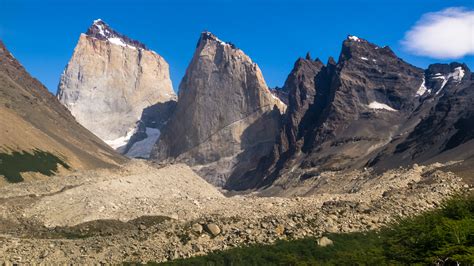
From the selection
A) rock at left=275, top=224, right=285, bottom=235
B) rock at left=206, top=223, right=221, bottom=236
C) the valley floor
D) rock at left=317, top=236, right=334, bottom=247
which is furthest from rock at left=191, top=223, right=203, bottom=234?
rock at left=317, top=236, right=334, bottom=247

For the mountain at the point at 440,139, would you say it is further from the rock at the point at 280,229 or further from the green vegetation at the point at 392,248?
the green vegetation at the point at 392,248

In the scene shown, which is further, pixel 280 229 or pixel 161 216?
pixel 161 216

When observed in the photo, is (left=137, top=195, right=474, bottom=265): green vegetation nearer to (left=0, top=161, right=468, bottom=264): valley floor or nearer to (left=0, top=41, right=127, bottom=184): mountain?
(left=0, top=161, right=468, bottom=264): valley floor

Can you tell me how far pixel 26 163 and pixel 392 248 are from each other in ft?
277

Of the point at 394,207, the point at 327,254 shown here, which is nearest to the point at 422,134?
the point at 394,207

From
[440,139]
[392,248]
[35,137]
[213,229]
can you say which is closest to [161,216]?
[213,229]

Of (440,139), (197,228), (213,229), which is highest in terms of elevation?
(440,139)

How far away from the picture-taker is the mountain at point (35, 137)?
11712cm

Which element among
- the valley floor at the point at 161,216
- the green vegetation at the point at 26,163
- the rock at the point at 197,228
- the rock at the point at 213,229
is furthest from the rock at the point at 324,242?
the green vegetation at the point at 26,163

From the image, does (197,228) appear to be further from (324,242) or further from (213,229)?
(324,242)

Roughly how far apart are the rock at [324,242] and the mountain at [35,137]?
62.3m

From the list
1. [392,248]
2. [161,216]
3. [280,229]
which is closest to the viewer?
[392,248]

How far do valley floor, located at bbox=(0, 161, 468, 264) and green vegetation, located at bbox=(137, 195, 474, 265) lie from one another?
167 cm

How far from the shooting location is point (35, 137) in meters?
136
